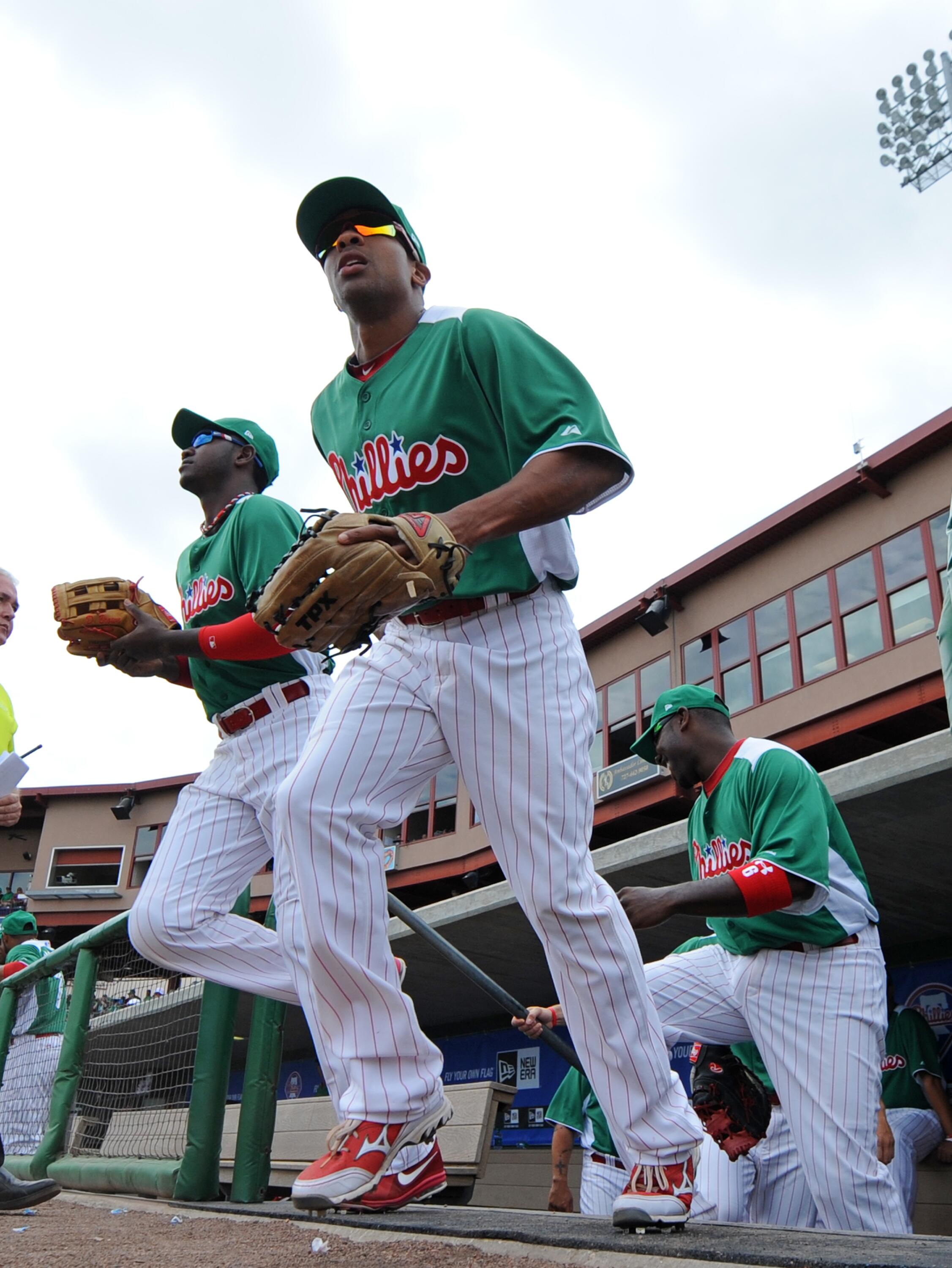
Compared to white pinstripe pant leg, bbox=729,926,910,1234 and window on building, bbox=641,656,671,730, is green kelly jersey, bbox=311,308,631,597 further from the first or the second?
window on building, bbox=641,656,671,730

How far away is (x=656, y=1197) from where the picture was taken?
6.54 feet

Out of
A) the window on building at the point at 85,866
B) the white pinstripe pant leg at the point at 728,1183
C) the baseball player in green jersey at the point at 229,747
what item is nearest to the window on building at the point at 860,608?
the white pinstripe pant leg at the point at 728,1183

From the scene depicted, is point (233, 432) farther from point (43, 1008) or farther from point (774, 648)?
point (774, 648)

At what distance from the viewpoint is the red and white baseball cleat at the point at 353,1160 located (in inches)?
75.6

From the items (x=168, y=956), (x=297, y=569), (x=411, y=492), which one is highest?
(x=411, y=492)

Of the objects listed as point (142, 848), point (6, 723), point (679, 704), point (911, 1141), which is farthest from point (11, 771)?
point (142, 848)

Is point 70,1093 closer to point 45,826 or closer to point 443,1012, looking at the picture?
point 443,1012

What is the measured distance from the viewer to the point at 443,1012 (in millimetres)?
10086

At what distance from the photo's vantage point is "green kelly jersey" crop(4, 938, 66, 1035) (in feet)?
20.4

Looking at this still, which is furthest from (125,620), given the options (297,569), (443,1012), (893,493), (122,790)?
(122,790)

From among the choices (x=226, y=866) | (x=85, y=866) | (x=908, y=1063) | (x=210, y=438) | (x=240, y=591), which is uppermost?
(x=85, y=866)

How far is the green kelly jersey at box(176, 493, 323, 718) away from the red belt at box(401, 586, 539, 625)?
1192 millimetres

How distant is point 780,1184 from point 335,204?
3.61m

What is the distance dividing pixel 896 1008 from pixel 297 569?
571 cm
